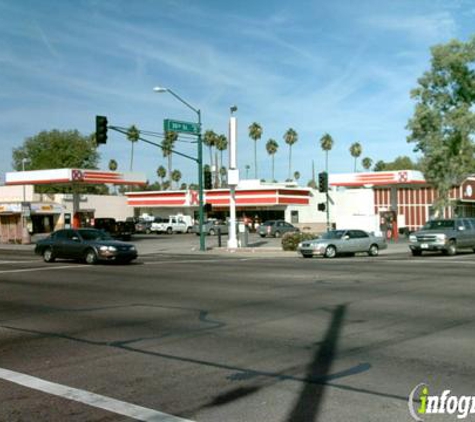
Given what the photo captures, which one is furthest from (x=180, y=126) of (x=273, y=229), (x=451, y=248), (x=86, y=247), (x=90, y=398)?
(x=90, y=398)

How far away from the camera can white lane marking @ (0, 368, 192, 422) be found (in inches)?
237

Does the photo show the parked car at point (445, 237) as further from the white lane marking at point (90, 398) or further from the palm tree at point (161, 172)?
the palm tree at point (161, 172)

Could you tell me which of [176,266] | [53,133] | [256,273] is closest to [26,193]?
[53,133]

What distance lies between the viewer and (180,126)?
121 ft

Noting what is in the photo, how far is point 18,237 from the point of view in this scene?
52.4 meters

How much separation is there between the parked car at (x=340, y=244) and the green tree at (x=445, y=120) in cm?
2059

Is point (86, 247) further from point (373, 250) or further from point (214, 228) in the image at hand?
point (214, 228)

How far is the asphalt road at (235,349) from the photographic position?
6.38m

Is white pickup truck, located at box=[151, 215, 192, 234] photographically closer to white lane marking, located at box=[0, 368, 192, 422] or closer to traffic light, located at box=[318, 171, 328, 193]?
traffic light, located at box=[318, 171, 328, 193]

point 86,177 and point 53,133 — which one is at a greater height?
point 53,133

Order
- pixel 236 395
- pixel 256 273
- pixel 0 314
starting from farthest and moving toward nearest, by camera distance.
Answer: pixel 256 273 < pixel 0 314 < pixel 236 395

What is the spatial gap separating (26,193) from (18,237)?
21427 millimetres

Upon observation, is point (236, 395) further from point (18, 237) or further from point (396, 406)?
point (18, 237)

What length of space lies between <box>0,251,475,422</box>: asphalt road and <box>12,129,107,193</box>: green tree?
89793 millimetres
